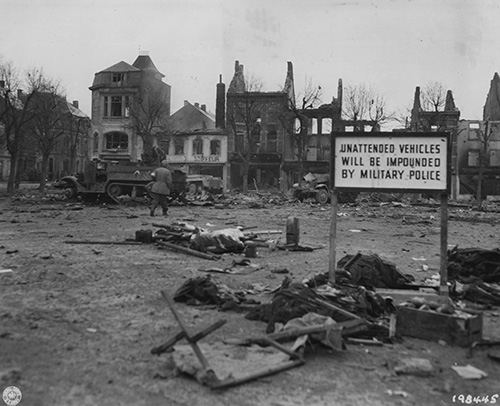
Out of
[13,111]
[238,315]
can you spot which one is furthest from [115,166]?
[238,315]

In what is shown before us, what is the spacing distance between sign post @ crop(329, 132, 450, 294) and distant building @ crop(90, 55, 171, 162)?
52.4 m

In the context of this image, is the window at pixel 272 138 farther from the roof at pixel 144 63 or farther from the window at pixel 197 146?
the roof at pixel 144 63

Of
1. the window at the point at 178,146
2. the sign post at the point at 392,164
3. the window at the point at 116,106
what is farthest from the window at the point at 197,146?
the sign post at the point at 392,164

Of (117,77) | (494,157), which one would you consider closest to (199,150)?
(117,77)

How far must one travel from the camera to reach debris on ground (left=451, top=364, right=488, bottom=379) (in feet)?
12.2

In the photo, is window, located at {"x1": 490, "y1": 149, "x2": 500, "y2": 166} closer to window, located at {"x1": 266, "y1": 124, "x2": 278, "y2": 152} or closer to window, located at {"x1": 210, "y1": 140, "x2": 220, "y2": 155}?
window, located at {"x1": 266, "y1": 124, "x2": 278, "y2": 152}

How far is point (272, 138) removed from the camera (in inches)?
2243

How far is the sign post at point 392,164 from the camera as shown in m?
5.97

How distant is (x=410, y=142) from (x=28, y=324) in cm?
443

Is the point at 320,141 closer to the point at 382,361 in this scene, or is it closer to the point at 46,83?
the point at 46,83

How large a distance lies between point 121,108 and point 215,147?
39.0 ft

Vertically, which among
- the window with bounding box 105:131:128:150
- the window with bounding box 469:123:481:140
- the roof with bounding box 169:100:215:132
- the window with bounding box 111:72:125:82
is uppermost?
the window with bounding box 111:72:125:82

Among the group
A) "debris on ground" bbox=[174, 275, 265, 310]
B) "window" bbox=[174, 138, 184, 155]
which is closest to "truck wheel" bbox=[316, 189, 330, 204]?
"debris on ground" bbox=[174, 275, 265, 310]

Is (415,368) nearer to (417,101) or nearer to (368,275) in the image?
(368,275)
